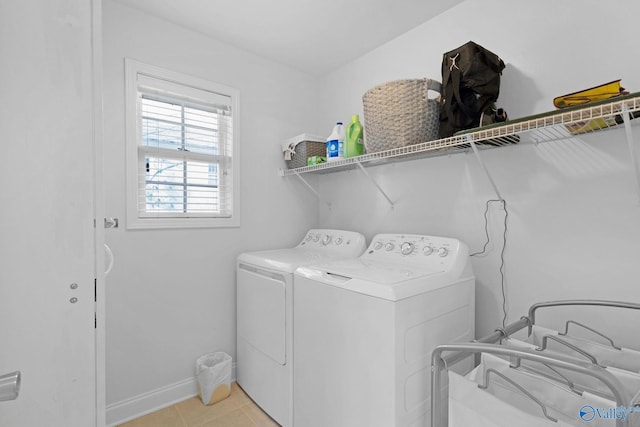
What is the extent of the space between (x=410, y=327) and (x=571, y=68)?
1.42m

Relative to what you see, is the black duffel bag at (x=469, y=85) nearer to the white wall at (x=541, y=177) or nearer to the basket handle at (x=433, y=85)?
the basket handle at (x=433, y=85)

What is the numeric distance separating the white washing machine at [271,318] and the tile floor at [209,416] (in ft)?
0.21

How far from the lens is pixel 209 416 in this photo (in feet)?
6.32

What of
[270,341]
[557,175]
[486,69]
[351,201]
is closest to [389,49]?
[486,69]

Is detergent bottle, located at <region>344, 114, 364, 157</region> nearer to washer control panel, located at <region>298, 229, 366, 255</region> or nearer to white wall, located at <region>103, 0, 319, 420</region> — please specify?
washer control panel, located at <region>298, 229, 366, 255</region>

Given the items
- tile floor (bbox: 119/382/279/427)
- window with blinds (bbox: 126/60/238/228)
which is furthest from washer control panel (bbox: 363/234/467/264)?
tile floor (bbox: 119/382/279/427)

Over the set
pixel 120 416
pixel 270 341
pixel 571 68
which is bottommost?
pixel 120 416

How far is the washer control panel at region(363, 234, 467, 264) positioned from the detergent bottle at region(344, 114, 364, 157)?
0.57 metres

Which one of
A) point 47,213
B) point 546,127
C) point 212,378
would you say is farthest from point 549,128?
point 212,378

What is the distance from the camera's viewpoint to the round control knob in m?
1.75

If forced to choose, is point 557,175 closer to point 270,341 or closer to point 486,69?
point 486,69

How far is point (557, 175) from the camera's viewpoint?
58.3 inches

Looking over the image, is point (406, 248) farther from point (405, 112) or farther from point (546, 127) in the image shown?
point (546, 127)

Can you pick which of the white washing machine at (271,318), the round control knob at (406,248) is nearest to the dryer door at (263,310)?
the white washing machine at (271,318)
